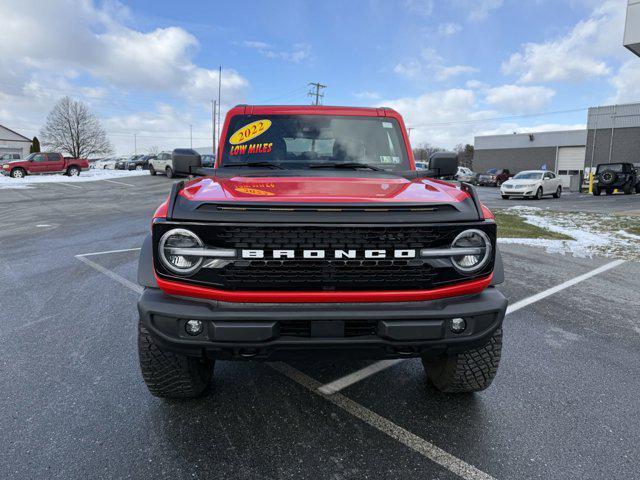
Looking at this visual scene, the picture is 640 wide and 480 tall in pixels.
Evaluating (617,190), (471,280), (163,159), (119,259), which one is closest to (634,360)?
(471,280)

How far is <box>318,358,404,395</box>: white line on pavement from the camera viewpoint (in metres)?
2.83

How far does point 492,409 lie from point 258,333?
1.61 meters

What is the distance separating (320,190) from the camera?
7.64ft

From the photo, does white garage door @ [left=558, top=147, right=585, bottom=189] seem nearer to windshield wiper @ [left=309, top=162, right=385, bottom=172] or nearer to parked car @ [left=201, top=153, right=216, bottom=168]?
parked car @ [left=201, top=153, right=216, bottom=168]

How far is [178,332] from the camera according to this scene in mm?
2039

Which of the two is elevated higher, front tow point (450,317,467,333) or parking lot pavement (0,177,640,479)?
front tow point (450,317,467,333)

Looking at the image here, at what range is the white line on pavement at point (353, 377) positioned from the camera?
9.28 ft

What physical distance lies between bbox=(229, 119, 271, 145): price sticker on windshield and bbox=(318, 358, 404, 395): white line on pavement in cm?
205

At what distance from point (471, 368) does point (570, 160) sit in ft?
164

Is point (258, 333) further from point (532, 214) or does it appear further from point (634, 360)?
Result: point (532, 214)

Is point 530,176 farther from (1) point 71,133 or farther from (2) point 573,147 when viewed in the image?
(1) point 71,133

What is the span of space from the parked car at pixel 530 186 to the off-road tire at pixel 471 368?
20.3 m

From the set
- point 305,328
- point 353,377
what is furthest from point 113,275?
point 305,328

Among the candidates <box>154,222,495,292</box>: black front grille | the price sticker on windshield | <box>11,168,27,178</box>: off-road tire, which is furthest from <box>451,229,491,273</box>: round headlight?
<box>11,168,27,178</box>: off-road tire
